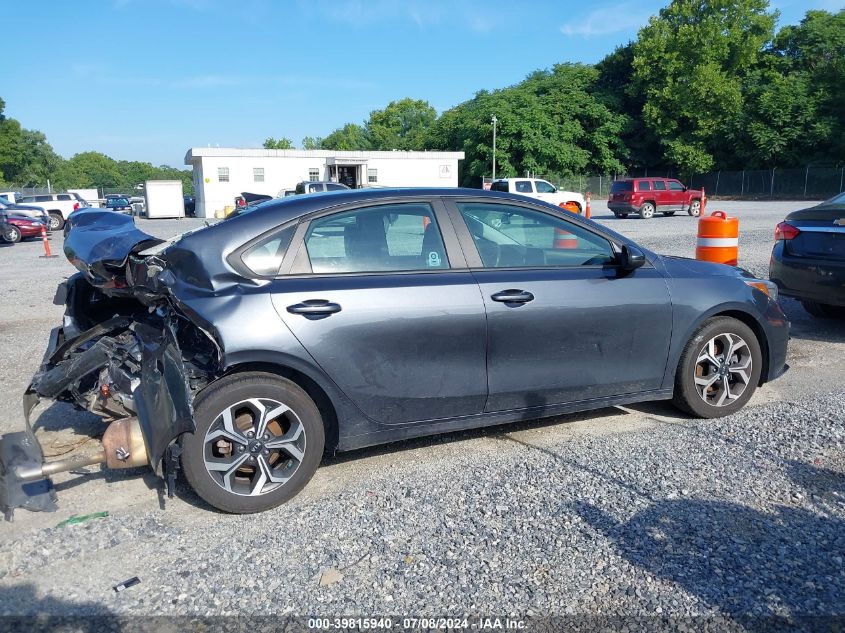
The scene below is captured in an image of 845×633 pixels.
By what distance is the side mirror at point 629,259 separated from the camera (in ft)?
14.0

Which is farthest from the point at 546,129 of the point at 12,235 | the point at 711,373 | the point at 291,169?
the point at 711,373

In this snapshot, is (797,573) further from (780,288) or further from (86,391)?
(780,288)

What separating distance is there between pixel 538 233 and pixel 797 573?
7.81 feet

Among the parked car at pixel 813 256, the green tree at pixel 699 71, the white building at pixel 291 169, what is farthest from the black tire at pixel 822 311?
the green tree at pixel 699 71

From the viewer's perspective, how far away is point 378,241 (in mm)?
3984

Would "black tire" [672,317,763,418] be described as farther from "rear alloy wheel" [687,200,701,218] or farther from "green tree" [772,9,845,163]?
"green tree" [772,9,845,163]

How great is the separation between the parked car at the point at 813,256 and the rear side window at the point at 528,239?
342 centimetres

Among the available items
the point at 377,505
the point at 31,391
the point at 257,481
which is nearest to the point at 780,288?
the point at 377,505

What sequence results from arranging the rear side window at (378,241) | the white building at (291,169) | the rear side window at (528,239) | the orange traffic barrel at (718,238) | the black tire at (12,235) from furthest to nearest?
the white building at (291,169), the black tire at (12,235), the orange traffic barrel at (718,238), the rear side window at (528,239), the rear side window at (378,241)

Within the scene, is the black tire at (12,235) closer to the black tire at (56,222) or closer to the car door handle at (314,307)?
the black tire at (56,222)

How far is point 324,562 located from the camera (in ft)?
10.2

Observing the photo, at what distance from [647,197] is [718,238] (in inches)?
903

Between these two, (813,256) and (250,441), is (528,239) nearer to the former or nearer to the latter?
(250,441)

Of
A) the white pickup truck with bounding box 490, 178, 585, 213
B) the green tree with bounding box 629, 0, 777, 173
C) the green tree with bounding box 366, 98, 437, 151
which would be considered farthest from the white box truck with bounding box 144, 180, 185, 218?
the green tree with bounding box 366, 98, 437, 151
